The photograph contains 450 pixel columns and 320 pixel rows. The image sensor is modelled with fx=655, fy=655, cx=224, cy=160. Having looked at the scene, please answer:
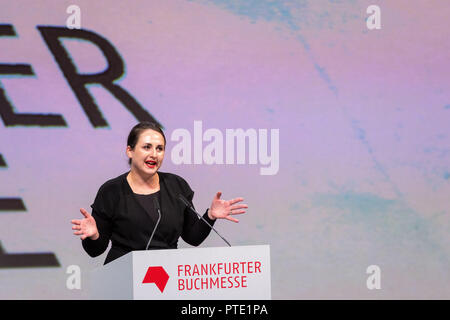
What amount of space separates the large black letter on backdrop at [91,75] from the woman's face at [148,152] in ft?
3.66

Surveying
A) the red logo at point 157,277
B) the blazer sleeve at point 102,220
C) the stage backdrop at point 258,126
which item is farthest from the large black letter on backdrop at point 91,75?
the red logo at point 157,277

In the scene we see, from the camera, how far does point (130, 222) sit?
8.83ft

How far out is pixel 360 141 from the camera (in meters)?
4.01

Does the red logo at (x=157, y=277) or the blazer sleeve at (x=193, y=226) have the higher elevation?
the blazer sleeve at (x=193, y=226)

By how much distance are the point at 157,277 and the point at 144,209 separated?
60 centimetres

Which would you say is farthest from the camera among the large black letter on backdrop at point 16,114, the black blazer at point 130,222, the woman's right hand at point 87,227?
the large black letter on backdrop at point 16,114

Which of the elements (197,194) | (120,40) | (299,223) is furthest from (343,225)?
(120,40)

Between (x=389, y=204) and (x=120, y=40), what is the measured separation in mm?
1906

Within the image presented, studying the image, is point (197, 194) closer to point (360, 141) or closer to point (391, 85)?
point (360, 141)

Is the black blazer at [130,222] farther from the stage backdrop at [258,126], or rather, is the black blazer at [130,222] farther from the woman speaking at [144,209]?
the stage backdrop at [258,126]

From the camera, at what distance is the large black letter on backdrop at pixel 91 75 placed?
152 inches

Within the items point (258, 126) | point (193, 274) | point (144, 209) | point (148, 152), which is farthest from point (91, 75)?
point (193, 274)

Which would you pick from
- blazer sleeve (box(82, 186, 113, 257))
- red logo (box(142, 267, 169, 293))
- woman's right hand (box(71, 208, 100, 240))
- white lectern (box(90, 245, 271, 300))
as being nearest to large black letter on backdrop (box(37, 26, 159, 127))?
blazer sleeve (box(82, 186, 113, 257))
